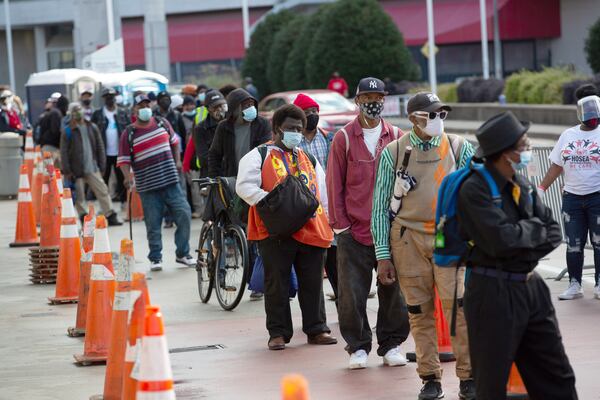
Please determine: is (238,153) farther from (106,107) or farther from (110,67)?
(110,67)

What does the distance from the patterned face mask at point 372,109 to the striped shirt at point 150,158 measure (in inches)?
222

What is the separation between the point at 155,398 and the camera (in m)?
5.43

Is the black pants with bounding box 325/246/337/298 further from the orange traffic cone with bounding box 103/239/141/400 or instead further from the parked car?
the parked car

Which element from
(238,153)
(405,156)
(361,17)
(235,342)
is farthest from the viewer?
(361,17)

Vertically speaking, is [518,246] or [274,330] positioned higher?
[518,246]

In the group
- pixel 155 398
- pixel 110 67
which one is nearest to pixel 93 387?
pixel 155 398

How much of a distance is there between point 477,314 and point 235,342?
443cm

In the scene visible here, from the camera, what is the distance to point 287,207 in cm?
938

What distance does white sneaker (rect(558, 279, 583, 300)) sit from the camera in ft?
36.7

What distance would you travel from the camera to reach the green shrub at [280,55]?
177ft

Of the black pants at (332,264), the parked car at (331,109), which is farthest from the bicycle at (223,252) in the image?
the parked car at (331,109)

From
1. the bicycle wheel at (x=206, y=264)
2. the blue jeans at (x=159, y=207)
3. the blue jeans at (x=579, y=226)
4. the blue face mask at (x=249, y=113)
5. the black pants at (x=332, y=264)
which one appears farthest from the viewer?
the blue jeans at (x=159, y=207)

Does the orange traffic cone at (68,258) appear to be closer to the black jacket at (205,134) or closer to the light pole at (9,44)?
the black jacket at (205,134)

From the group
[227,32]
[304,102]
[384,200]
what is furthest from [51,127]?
[227,32]
